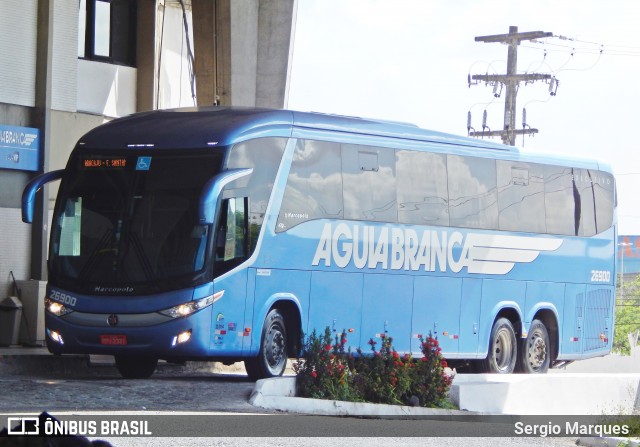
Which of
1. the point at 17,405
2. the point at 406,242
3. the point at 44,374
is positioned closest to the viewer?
the point at 17,405

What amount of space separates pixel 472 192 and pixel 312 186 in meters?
4.55

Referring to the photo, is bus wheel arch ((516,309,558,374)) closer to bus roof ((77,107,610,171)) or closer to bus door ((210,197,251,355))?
bus roof ((77,107,610,171))

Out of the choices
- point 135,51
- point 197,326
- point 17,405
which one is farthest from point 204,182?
point 135,51

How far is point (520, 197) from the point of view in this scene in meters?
25.1

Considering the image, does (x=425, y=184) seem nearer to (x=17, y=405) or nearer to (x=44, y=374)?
(x=44, y=374)

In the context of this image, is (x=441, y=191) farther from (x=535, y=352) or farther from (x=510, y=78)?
Result: (x=510, y=78)

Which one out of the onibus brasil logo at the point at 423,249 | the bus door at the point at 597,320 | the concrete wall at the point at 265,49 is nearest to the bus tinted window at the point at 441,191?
the onibus brasil logo at the point at 423,249

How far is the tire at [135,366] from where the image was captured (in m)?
20.5

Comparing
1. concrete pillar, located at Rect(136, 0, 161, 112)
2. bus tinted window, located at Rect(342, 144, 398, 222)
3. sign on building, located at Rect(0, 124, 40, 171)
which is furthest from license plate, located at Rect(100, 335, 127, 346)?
concrete pillar, located at Rect(136, 0, 161, 112)

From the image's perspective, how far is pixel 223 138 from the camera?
19.0m

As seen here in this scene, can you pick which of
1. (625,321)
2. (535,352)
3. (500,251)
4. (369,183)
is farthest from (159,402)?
(625,321)

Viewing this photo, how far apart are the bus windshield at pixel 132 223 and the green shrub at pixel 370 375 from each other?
205 centimetres

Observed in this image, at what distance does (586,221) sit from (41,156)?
10595mm

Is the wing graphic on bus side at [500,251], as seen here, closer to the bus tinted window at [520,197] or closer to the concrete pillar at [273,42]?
the bus tinted window at [520,197]
